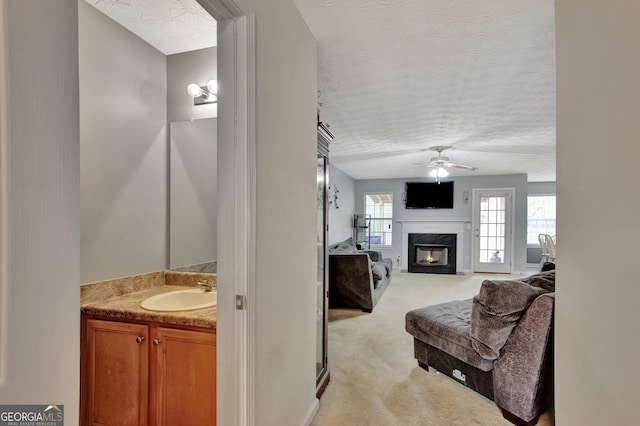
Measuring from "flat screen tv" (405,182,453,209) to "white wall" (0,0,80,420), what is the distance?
7.72 metres

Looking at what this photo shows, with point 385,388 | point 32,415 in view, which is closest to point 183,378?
point 32,415

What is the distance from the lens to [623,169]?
40.5 inches

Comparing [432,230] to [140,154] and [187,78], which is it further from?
[140,154]

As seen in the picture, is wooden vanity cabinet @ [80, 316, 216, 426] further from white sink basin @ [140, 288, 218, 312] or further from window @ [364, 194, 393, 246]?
window @ [364, 194, 393, 246]

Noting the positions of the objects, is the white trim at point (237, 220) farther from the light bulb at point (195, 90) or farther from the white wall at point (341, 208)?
the white wall at point (341, 208)

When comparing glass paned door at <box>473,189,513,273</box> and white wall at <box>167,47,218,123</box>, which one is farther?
glass paned door at <box>473,189,513,273</box>

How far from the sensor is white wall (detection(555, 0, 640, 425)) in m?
0.99

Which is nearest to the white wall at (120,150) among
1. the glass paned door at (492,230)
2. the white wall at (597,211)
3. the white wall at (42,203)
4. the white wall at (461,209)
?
the white wall at (42,203)

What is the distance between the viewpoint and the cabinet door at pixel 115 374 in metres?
1.54

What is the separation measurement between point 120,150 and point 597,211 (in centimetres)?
249

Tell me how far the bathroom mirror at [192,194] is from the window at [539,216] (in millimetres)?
9111

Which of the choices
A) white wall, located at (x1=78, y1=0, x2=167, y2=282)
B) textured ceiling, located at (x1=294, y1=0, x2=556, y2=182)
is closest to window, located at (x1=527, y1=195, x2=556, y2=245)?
textured ceiling, located at (x1=294, y1=0, x2=556, y2=182)

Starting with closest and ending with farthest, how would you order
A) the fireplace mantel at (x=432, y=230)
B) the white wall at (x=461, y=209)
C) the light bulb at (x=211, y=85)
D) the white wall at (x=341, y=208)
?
1. the light bulb at (x=211, y=85)
2. the white wall at (x=341, y=208)
3. the white wall at (x=461, y=209)
4. the fireplace mantel at (x=432, y=230)

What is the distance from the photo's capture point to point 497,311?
6.57 feet
